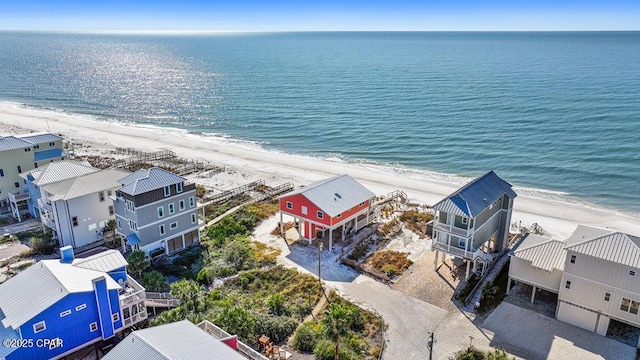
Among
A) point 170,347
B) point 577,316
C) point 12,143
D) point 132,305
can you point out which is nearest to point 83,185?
point 12,143

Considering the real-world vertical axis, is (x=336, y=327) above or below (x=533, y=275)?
above

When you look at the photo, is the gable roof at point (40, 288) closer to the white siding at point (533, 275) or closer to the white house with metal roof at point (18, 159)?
the white house with metal roof at point (18, 159)

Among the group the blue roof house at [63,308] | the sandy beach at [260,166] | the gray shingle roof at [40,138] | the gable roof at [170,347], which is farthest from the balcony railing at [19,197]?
the gable roof at [170,347]

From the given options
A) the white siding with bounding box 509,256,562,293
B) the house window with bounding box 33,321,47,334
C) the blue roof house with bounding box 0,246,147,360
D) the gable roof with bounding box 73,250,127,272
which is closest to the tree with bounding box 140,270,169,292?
the blue roof house with bounding box 0,246,147,360

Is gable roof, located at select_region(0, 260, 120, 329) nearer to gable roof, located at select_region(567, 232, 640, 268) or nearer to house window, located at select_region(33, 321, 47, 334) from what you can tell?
house window, located at select_region(33, 321, 47, 334)

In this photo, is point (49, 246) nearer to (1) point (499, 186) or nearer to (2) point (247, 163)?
(2) point (247, 163)

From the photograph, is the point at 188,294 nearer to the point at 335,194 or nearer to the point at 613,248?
the point at 335,194

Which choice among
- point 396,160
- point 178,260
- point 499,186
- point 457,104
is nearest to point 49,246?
point 178,260
